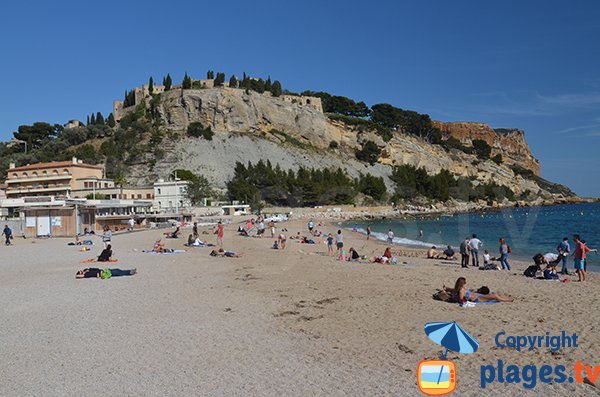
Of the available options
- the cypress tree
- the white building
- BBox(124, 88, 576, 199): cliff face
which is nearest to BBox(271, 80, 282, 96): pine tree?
BBox(124, 88, 576, 199): cliff face

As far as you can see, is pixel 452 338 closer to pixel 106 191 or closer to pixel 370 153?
pixel 106 191

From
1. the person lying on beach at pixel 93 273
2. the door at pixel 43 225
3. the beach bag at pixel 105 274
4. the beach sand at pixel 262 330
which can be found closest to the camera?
the beach sand at pixel 262 330

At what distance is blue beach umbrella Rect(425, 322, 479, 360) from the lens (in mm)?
5816

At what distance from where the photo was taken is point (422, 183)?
93.5 metres

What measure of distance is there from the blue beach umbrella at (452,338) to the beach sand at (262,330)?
638mm

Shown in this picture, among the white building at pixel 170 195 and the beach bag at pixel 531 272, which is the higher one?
the white building at pixel 170 195

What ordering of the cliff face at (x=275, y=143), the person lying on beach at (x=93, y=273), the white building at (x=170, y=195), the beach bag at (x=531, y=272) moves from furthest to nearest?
1. the cliff face at (x=275, y=143)
2. the white building at (x=170, y=195)
3. the beach bag at (x=531, y=272)
4. the person lying on beach at (x=93, y=273)

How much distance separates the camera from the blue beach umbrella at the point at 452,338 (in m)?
5.82

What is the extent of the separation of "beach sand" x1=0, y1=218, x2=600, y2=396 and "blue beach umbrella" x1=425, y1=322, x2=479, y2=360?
0.64 metres

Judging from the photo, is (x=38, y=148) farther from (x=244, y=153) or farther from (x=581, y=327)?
(x=581, y=327)

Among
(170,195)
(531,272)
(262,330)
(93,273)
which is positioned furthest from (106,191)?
(262,330)

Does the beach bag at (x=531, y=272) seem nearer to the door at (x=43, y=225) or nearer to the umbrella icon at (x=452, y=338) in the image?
the umbrella icon at (x=452, y=338)

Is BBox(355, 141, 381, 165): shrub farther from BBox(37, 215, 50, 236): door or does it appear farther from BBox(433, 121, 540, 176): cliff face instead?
BBox(37, 215, 50, 236): door

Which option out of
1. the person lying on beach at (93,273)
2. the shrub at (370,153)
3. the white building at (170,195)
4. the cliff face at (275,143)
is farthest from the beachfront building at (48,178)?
the person lying on beach at (93,273)
